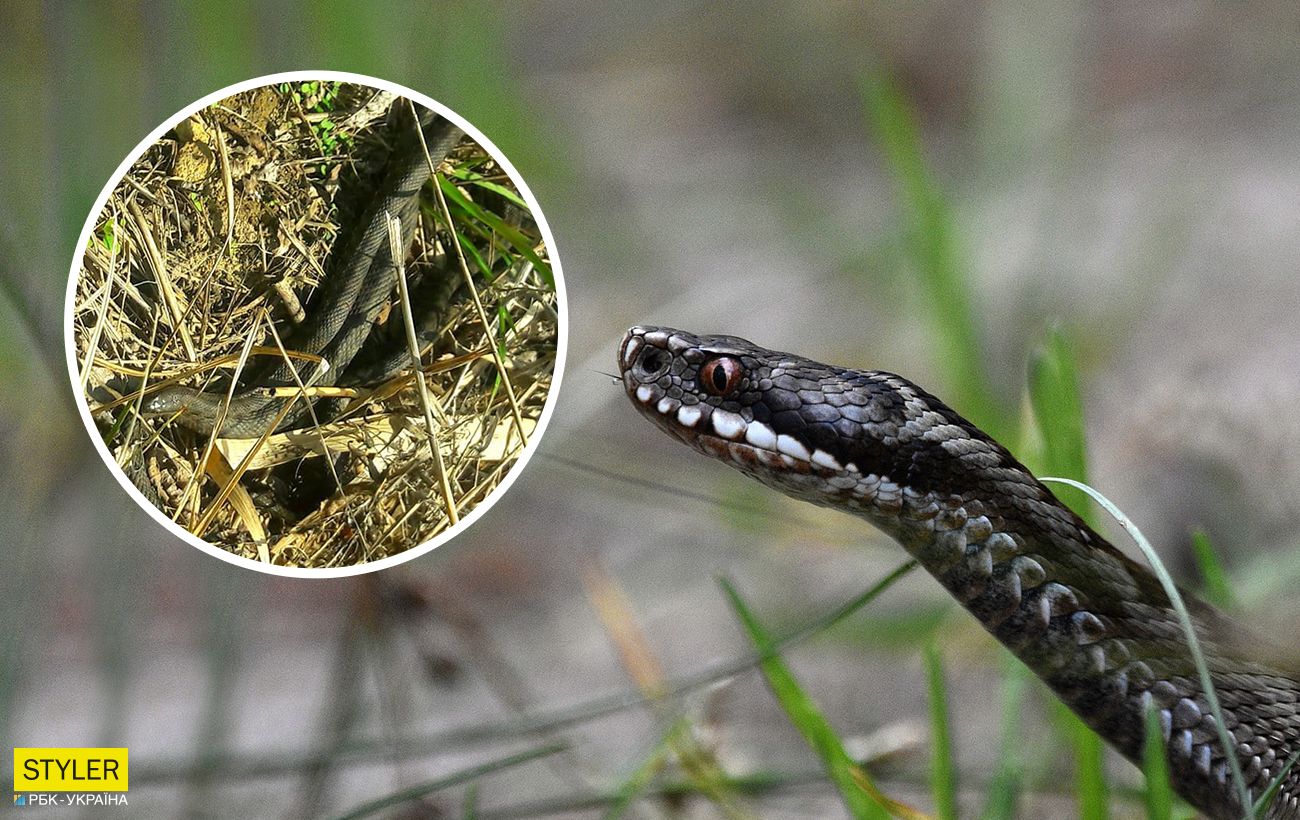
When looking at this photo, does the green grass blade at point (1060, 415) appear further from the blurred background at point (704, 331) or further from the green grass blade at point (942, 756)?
the green grass blade at point (942, 756)

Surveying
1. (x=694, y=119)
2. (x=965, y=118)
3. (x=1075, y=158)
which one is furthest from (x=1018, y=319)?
(x=694, y=119)

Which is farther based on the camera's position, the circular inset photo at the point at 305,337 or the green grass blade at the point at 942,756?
the green grass blade at the point at 942,756

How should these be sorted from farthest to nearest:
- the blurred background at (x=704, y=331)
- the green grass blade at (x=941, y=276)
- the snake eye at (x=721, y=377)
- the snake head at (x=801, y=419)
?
the green grass blade at (x=941, y=276)
the blurred background at (x=704, y=331)
the snake eye at (x=721, y=377)
the snake head at (x=801, y=419)

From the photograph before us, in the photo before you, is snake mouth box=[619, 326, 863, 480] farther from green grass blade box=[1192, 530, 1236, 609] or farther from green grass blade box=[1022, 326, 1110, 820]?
green grass blade box=[1192, 530, 1236, 609]

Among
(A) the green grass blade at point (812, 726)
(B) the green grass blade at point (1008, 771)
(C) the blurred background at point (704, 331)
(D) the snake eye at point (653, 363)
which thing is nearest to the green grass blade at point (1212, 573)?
(C) the blurred background at point (704, 331)

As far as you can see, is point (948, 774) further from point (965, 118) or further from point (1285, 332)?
point (965, 118)

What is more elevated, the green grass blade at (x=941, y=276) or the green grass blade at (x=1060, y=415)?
the green grass blade at (x=941, y=276)
